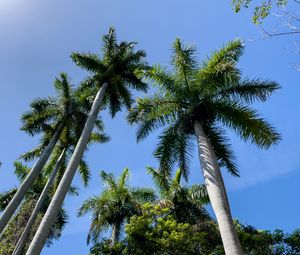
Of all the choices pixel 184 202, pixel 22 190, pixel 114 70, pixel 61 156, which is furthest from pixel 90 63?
pixel 184 202

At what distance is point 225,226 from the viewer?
11594mm

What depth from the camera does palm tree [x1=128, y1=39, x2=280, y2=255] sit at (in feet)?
52.3

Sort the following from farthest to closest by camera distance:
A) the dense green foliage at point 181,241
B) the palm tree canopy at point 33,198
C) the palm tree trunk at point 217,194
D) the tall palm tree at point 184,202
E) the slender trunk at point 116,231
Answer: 1. the palm tree canopy at point 33,198
2. the slender trunk at point 116,231
3. the tall palm tree at point 184,202
4. the dense green foliage at point 181,241
5. the palm tree trunk at point 217,194

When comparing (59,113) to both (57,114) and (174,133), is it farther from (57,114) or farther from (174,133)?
(174,133)

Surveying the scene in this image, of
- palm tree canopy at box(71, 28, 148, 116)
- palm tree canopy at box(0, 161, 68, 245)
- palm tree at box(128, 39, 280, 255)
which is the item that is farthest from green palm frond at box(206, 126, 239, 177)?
palm tree canopy at box(0, 161, 68, 245)

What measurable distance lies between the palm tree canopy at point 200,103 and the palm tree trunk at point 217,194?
1.09 metres

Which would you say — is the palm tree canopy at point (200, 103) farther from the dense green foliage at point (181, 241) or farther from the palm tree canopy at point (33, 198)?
the palm tree canopy at point (33, 198)

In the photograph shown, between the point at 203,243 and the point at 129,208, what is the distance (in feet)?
27.0

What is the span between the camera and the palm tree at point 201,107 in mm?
15928

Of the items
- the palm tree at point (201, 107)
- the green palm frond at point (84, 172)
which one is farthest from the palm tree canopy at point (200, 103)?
the green palm frond at point (84, 172)

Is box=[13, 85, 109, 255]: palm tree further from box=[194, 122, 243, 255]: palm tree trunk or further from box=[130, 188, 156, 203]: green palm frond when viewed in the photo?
box=[194, 122, 243, 255]: palm tree trunk

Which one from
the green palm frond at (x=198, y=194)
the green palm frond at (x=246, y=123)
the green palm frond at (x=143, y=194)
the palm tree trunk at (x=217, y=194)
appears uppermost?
the green palm frond at (x=143, y=194)

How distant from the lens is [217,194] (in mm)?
12648

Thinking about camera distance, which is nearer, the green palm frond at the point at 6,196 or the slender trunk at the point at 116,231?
the slender trunk at the point at 116,231
